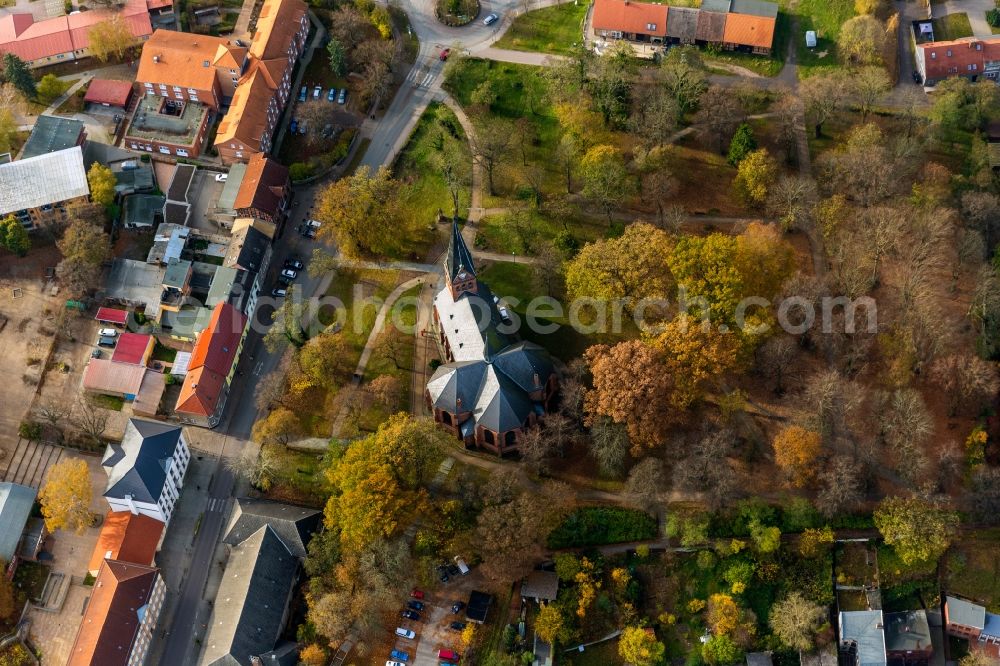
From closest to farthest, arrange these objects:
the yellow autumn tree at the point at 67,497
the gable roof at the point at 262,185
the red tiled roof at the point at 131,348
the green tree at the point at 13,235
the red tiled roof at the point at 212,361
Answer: the yellow autumn tree at the point at 67,497 < the red tiled roof at the point at 212,361 < the red tiled roof at the point at 131,348 < the green tree at the point at 13,235 < the gable roof at the point at 262,185

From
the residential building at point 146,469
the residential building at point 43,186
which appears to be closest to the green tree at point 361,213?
the residential building at point 43,186

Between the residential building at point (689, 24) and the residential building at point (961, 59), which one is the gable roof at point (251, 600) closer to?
the residential building at point (689, 24)

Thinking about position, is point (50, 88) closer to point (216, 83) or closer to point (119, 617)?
point (216, 83)

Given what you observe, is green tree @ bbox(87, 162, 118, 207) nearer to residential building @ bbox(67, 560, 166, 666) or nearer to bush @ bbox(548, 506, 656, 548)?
residential building @ bbox(67, 560, 166, 666)

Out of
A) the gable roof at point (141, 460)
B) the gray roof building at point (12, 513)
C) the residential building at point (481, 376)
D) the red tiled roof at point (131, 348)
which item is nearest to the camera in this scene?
the gable roof at point (141, 460)

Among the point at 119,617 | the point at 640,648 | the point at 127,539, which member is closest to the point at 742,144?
the point at 640,648

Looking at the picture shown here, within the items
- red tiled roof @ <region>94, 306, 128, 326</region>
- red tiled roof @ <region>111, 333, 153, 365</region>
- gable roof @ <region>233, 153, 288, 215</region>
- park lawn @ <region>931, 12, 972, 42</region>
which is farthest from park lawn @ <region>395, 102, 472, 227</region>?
park lawn @ <region>931, 12, 972, 42</region>

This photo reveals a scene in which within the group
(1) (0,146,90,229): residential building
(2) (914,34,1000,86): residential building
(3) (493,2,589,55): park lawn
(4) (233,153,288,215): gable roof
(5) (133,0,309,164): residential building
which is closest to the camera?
(1) (0,146,90,229): residential building
